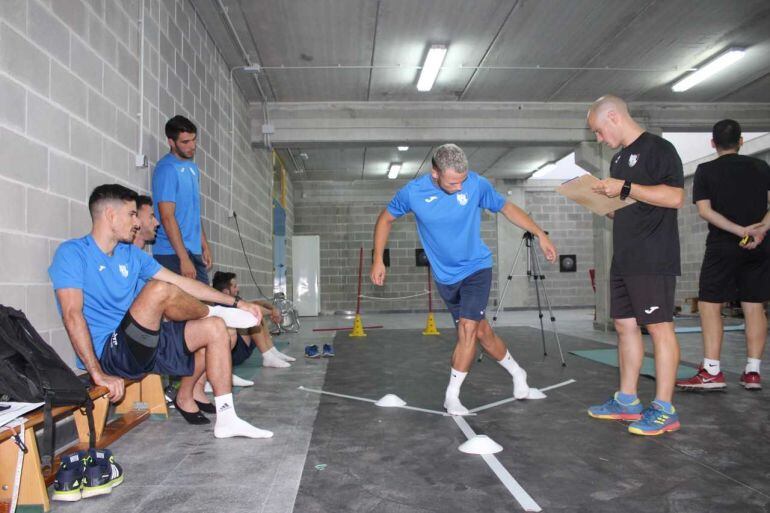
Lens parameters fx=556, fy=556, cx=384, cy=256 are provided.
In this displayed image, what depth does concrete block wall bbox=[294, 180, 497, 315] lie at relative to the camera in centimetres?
1377

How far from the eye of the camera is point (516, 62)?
21.8 feet

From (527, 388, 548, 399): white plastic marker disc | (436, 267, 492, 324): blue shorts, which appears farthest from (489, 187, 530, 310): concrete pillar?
(436, 267, 492, 324): blue shorts

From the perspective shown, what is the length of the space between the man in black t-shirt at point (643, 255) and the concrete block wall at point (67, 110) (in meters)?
2.50

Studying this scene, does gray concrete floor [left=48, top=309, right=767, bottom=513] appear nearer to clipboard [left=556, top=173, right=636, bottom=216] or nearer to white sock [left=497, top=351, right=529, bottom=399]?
white sock [left=497, top=351, right=529, bottom=399]

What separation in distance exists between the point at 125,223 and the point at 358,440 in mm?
1413

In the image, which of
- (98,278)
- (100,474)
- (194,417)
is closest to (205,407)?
(194,417)

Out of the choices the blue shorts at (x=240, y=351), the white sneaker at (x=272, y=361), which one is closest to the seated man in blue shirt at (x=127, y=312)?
the blue shorts at (x=240, y=351)

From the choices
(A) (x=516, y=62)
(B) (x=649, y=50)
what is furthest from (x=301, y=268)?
(B) (x=649, y=50)

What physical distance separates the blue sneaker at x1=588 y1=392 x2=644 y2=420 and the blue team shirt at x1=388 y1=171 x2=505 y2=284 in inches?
36.6

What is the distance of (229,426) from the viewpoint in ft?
8.26

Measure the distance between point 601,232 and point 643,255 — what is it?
242 inches

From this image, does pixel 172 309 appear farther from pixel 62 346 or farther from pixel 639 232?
pixel 639 232

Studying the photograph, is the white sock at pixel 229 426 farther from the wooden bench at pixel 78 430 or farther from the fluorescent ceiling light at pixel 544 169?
the fluorescent ceiling light at pixel 544 169

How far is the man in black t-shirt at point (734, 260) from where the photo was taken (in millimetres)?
3350
